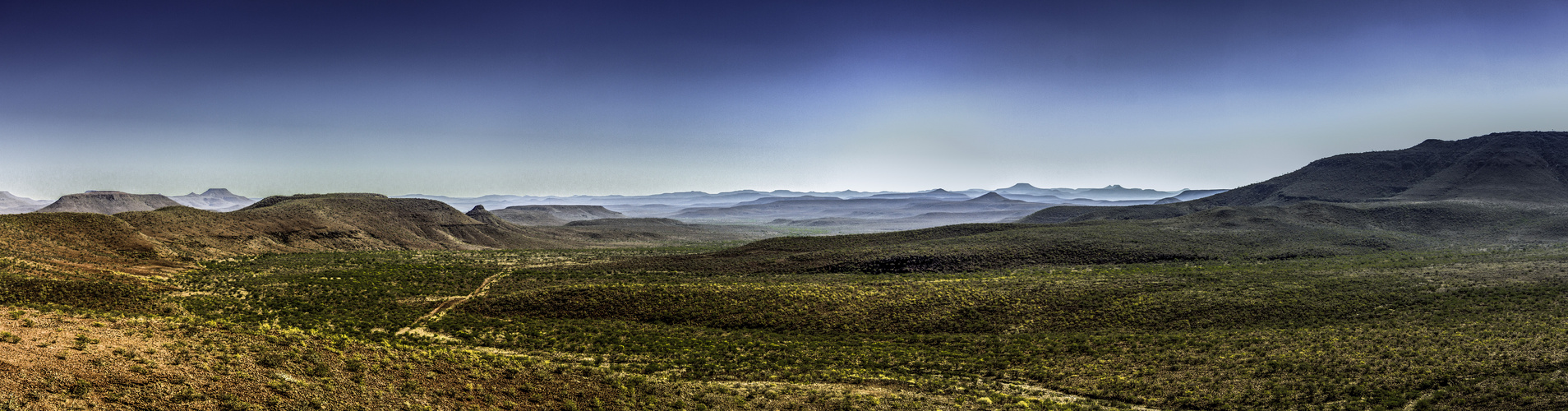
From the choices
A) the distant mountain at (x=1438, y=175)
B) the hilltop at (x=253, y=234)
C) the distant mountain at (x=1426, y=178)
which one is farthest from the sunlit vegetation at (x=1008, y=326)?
the distant mountain at (x=1438, y=175)

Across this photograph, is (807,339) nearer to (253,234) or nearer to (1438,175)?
(253,234)

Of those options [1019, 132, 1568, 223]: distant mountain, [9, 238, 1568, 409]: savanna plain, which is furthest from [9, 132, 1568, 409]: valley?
[1019, 132, 1568, 223]: distant mountain

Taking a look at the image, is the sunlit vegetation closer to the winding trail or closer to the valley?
the valley

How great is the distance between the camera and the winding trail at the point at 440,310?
2836 centimetres

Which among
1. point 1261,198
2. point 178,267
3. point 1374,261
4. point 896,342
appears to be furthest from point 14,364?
point 1261,198

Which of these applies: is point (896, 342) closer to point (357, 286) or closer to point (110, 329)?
point (110, 329)

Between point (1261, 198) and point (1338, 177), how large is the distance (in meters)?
13.2

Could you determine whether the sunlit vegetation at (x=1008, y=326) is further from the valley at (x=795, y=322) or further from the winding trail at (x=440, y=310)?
the winding trail at (x=440, y=310)

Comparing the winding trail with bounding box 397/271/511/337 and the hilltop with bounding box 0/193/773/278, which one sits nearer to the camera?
the winding trail with bounding box 397/271/511/337

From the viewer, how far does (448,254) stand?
59.3m

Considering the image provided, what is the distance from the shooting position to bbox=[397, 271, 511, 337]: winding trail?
28.4 m

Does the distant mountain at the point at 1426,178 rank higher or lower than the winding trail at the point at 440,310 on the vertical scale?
higher

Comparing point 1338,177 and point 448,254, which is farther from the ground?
point 1338,177

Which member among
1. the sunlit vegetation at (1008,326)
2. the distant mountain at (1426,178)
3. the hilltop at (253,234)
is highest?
the distant mountain at (1426,178)
